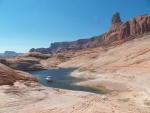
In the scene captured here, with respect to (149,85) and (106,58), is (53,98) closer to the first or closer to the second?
(149,85)

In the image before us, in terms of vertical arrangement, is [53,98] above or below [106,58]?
below

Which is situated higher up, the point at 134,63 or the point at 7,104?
the point at 134,63

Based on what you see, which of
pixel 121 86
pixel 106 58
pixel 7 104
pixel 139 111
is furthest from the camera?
pixel 106 58

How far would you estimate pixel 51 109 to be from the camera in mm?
23953

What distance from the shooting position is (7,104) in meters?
23.2

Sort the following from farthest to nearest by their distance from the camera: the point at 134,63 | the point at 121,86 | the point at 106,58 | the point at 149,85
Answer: the point at 106,58
the point at 134,63
the point at 121,86
the point at 149,85

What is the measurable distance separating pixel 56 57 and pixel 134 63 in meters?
126

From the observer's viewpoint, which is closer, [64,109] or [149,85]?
[64,109]

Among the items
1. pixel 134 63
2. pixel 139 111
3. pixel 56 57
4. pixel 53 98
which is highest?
pixel 56 57

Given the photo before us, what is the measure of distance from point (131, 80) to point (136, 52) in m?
32.3

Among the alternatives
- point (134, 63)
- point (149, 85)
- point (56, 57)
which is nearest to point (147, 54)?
point (134, 63)

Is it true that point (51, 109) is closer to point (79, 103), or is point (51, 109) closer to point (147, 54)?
point (79, 103)

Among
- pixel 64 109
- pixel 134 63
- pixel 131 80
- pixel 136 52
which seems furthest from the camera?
pixel 136 52

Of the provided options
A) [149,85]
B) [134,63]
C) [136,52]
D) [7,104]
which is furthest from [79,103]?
[136,52]
